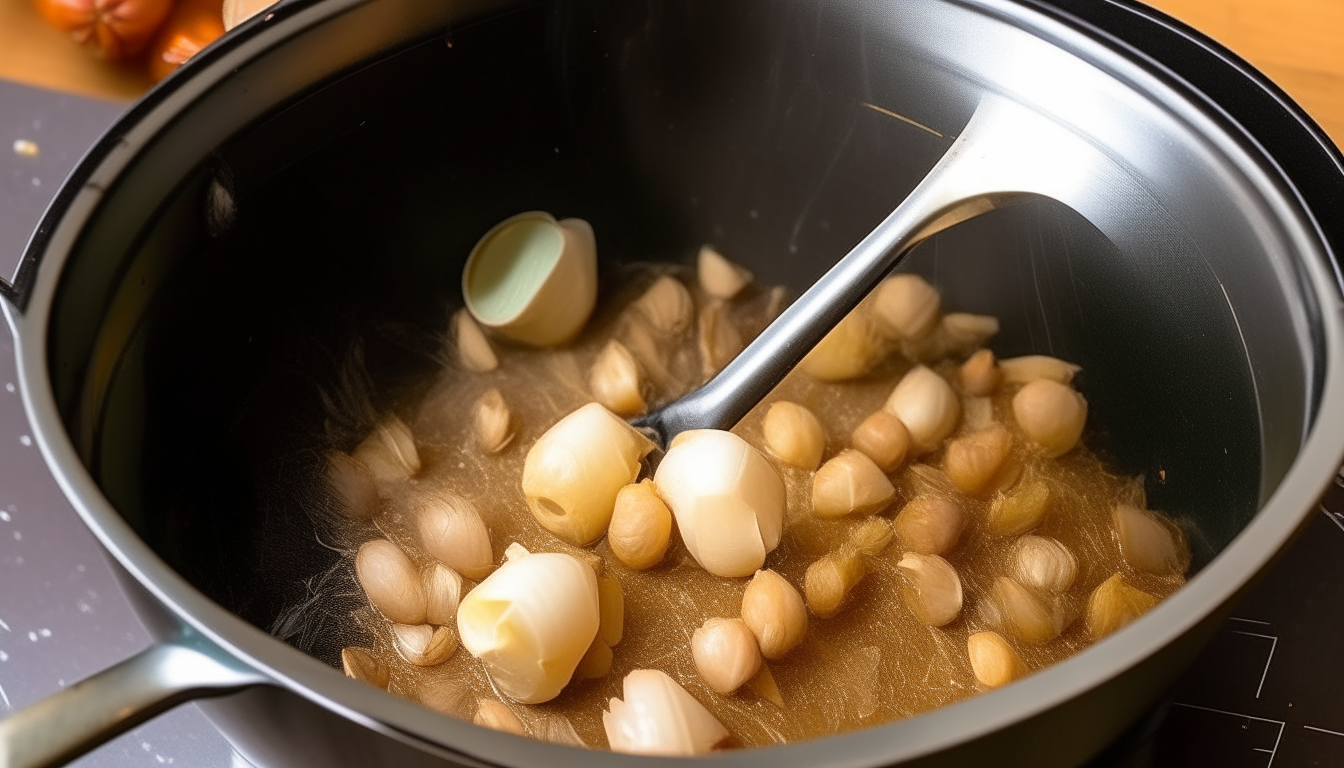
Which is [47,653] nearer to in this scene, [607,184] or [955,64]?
[607,184]

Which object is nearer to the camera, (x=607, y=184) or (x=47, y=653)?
(x=47, y=653)

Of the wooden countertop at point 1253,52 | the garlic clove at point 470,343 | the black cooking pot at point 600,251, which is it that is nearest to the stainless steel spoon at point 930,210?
the black cooking pot at point 600,251

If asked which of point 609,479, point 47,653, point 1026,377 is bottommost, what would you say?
point 47,653

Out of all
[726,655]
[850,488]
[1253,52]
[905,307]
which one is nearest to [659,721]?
[726,655]

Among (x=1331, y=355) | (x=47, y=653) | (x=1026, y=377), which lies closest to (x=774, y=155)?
(x=1026, y=377)

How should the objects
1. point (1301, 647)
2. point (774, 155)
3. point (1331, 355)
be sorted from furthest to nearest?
point (774, 155) < point (1301, 647) < point (1331, 355)

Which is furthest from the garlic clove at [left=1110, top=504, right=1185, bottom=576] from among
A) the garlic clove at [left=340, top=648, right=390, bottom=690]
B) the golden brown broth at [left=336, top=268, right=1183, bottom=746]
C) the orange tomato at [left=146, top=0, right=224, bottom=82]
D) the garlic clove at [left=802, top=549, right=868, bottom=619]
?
the orange tomato at [left=146, top=0, right=224, bottom=82]

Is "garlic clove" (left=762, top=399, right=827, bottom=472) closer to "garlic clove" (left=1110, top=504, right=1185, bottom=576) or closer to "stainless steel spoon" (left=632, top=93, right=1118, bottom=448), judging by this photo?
"stainless steel spoon" (left=632, top=93, right=1118, bottom=448)
